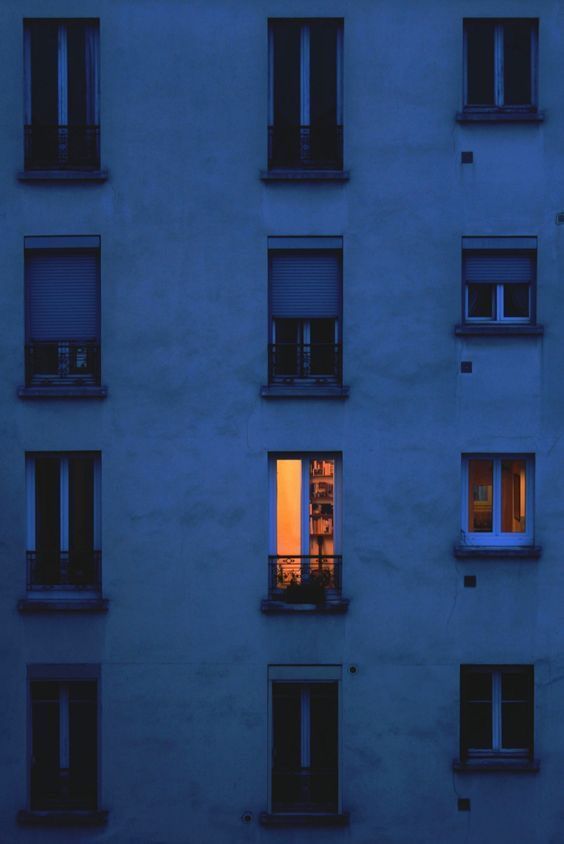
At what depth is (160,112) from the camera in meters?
13.4

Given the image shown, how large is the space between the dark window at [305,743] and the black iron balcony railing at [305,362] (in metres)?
4.37

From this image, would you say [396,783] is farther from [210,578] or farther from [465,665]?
[210,578]

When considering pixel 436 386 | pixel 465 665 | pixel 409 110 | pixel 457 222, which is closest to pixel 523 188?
pixel 457 222

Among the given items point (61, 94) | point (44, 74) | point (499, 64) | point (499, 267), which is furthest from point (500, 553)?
point (44, 74)

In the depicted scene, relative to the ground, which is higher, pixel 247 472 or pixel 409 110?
pixel 409 110

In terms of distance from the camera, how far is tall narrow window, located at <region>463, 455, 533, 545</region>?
13570 millimetres

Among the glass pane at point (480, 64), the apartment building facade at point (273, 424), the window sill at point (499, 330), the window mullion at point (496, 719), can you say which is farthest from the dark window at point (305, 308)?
the window mullion at point (496, 719)

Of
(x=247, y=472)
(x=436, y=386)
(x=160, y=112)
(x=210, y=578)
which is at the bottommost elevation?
(x=210, y=578)

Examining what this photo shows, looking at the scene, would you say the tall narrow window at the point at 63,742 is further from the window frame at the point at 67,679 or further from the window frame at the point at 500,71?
the window frame at the point at 500,71

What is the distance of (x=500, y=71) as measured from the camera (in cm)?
1357

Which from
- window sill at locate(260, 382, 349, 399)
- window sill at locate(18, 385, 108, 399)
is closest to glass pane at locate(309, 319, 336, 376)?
window sill at locate(260, 382, 349, 399)

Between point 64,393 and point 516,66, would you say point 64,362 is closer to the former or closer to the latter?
point 64,393

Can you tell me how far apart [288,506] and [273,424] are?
1.24 m

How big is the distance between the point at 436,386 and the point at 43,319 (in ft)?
18.6
